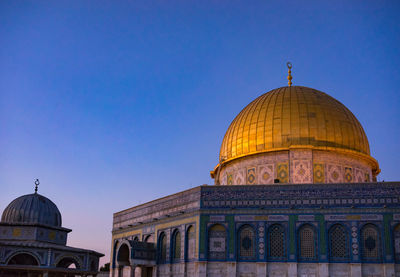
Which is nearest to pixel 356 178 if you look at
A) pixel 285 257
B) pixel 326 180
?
pixel 326 180

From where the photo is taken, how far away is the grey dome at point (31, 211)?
30.9 meters

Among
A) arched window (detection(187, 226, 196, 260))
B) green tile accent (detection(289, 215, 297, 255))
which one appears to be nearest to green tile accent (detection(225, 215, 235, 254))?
arched window (detection(187, 226, 196, 260))

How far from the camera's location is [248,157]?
24.2 meters

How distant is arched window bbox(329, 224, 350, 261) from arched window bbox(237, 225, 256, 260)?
313 cm

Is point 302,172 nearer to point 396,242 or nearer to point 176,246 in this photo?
point 396,242

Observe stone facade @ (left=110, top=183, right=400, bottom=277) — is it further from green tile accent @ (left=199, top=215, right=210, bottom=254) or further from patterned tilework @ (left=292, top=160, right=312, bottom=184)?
patterned tilework @ (left=292, top=160, right=312, bottom=184)

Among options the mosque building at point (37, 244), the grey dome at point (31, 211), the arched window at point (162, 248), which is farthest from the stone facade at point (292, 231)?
the grey dome at point (31, 211)

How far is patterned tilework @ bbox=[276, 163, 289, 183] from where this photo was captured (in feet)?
75.0

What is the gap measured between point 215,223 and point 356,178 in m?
7.73

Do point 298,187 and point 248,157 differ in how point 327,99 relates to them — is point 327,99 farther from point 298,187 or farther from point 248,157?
point 298,187

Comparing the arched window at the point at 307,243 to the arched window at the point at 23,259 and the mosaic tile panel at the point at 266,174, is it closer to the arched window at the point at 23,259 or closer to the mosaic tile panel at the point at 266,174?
the mosaic tile panel at the point at 266,174

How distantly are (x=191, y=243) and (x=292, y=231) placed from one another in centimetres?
440

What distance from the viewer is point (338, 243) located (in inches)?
769

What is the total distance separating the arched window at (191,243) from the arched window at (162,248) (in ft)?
5.97
